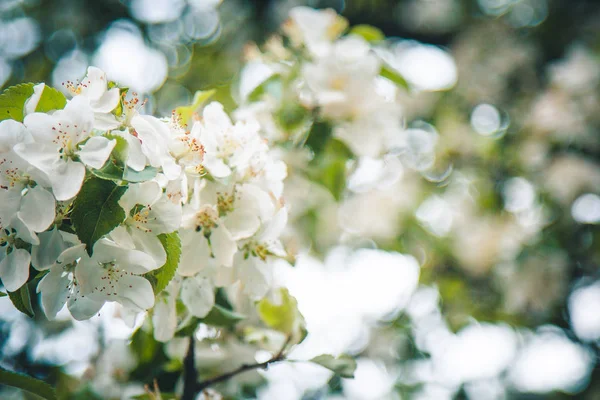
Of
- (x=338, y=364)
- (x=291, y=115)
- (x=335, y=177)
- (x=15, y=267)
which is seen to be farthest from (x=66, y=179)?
(x=335, y=177)

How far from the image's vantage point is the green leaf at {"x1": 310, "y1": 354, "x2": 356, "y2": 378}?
3.76 feet

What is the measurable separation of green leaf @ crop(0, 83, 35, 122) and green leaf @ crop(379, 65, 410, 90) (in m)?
0.98

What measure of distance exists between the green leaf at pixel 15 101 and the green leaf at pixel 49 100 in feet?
0.09

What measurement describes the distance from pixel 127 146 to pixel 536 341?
3.00 metres

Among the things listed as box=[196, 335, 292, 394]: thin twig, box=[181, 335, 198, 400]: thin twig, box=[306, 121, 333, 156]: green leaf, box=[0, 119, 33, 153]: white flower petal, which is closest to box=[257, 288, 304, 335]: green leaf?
box=[196, 335, 292, 394]: thin twig

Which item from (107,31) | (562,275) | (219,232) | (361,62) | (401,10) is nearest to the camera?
(219,232)

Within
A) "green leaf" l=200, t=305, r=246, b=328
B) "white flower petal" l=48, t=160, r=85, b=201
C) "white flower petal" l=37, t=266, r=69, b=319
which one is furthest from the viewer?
"green leaf" l=200, t=305, r=246, b=328

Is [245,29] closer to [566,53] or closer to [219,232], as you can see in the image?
[566,53]

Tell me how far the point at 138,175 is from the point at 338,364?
61 centimetres

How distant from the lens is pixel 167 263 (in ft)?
3.02

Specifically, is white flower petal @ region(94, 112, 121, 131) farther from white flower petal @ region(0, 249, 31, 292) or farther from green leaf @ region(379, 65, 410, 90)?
green leaf @ region(379, 65, 410, 90)

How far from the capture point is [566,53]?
357cm

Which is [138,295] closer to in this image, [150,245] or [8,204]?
[150,245]

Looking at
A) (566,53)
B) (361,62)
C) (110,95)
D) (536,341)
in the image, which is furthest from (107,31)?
(536,341)
